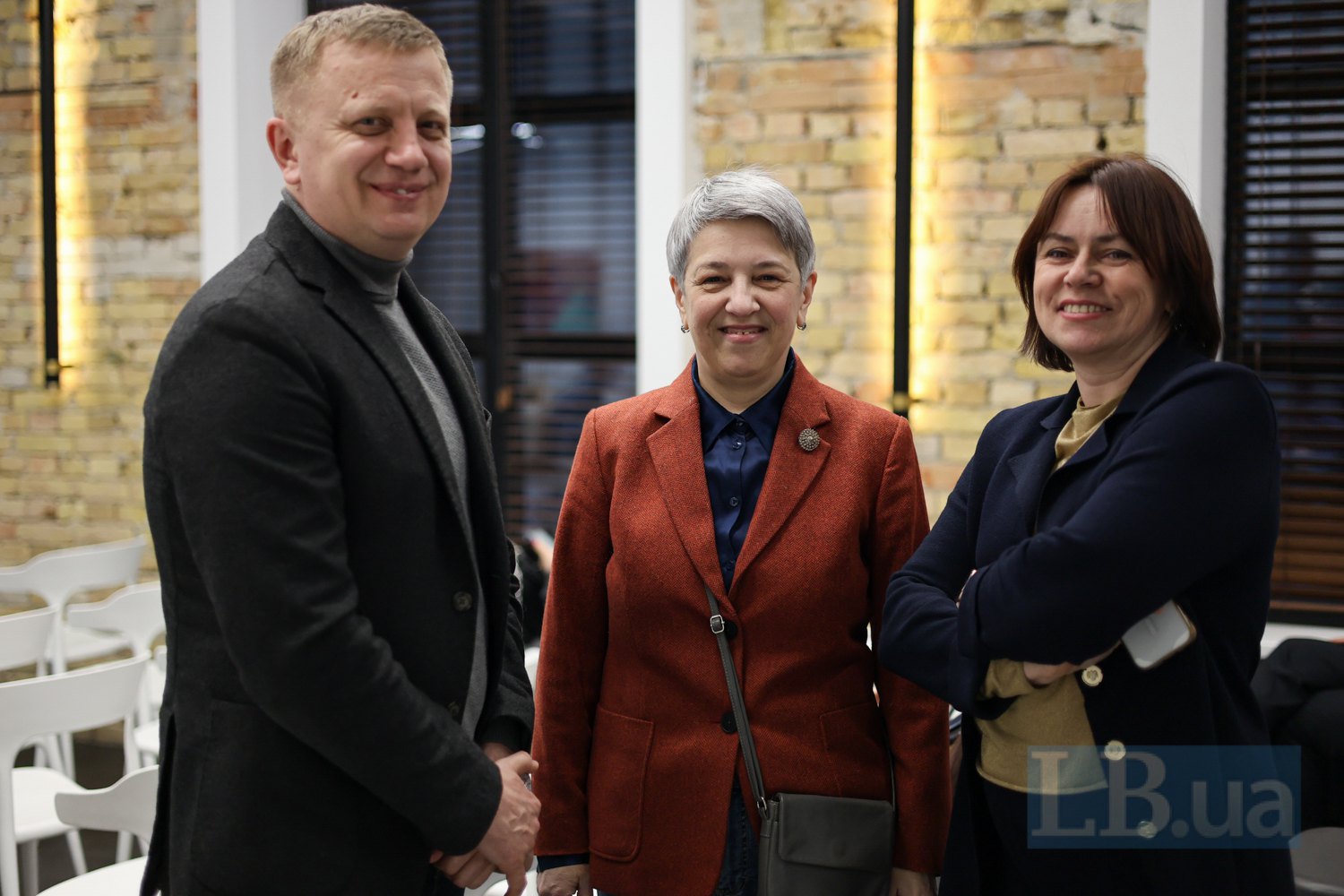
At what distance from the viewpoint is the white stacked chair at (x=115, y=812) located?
7.32 feet

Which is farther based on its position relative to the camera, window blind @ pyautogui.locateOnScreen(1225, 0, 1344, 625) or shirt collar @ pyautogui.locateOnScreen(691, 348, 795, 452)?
window blind @ pyautogui.locateOnScreen(1225, 0, 1344, 625)

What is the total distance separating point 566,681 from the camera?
187cm

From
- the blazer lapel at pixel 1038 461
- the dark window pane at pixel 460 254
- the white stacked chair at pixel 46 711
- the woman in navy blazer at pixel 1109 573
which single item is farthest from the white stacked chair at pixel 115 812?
the dark window pane at pixel 460 254

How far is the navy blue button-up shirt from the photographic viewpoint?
182 cm

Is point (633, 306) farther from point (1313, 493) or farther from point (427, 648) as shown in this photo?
point (427, 648)

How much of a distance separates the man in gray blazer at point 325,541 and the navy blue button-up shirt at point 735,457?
451mm

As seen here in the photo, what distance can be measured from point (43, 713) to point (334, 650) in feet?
5.87

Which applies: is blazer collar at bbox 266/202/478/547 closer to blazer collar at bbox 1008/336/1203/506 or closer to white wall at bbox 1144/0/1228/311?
blazer collar at bbox 1008/336/1203/506

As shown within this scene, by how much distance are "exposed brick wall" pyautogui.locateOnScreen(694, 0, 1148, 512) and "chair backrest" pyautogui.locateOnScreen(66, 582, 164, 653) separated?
2.29 metres

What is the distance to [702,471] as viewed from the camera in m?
1.84

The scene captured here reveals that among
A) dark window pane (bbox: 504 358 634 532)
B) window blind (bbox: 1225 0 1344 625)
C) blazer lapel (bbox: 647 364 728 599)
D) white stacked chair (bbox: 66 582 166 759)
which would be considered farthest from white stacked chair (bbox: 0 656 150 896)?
window blind (bbox: 1225 0 1344 625)

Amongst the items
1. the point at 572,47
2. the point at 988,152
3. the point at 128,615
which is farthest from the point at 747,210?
the point at 572,47

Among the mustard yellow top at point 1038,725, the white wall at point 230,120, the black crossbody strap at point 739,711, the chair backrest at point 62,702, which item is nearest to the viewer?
the mustard yellow top at point 1038,725

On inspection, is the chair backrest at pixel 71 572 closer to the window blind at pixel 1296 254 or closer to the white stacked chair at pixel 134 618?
the white stacked chair at pixel 134 618
